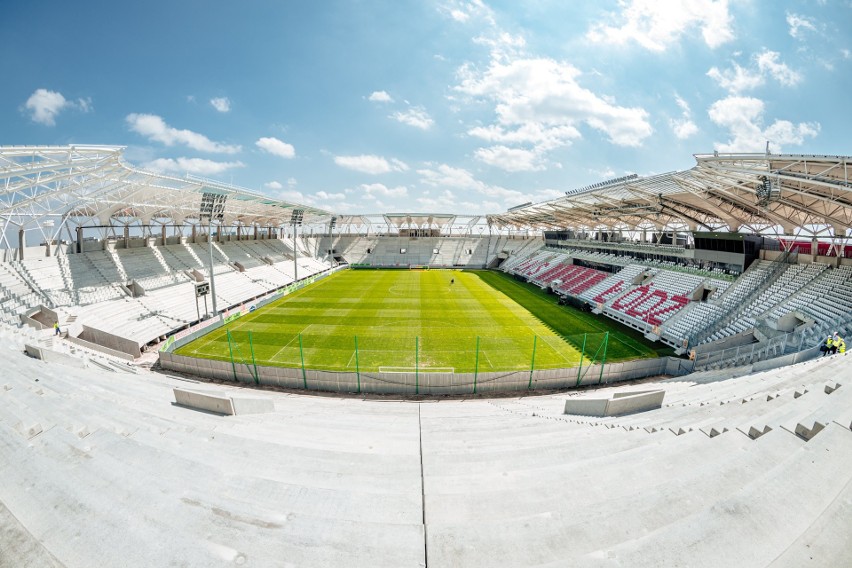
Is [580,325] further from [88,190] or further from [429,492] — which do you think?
[88,190]

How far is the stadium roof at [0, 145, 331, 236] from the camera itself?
1581 cm

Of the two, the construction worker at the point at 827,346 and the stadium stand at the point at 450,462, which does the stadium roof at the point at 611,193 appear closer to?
the stadium stand at the point at 450,462

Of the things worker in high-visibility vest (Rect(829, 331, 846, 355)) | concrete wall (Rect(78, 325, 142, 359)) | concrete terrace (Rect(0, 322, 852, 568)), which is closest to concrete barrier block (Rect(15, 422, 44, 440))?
concrete terrace (Rect(0, 322, 852, 568))

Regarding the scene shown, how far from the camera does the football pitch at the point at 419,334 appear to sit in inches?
685

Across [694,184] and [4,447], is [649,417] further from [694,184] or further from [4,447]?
[694,184]

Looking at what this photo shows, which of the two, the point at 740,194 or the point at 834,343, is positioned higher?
the point at 740,194

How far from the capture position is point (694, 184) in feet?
70.6

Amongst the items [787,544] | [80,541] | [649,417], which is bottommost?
[649,417]

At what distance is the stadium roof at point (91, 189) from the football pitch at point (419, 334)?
10.7 meters

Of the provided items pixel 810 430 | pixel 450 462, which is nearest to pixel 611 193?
pixel 810 430

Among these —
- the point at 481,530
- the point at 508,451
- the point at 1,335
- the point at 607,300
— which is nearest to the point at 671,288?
the point at 607,300

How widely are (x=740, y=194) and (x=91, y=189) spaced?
42.8 metres

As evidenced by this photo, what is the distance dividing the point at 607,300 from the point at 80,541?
31.3 meters

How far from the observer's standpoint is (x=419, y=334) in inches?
866
